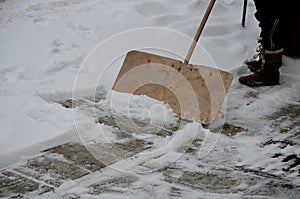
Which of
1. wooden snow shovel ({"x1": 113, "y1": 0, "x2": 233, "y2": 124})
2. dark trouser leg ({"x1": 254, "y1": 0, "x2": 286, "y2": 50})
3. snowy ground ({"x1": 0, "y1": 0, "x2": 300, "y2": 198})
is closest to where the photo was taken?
snowy ground ({"x1": 0, "y1": 0, "x2": 300, "y2": 198})

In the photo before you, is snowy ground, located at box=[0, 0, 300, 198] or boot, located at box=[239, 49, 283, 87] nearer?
snowy ground, located at box=[0, 0, 300, 198]

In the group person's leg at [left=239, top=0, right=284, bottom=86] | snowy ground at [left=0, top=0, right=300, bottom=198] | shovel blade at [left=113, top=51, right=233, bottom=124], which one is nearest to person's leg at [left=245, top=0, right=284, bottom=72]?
person's leg at [left=239, top=0, right=284, bottom=86]

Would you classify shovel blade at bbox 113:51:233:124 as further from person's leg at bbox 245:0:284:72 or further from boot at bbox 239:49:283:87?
person's leg at bbox 245:0:284:72

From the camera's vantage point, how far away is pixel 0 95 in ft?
14.1

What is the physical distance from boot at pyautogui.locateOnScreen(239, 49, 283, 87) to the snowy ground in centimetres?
8

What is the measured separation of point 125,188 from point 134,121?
90 cm

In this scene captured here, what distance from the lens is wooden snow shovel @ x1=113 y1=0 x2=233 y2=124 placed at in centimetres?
416

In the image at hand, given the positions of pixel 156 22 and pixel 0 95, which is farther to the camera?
pixel 156 22

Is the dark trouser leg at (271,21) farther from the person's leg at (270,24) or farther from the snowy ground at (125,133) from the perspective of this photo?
the snowy ground at (125,133)

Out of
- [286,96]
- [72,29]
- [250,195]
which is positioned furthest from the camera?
[72,29]

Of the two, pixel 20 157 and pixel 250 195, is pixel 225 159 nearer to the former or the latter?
pixel 250 195

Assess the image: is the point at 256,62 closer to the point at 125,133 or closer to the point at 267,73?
the point at 267,73

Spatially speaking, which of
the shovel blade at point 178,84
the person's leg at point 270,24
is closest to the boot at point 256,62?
the person's leg at point 270,24

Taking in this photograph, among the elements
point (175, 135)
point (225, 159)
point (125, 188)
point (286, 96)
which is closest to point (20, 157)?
point (125, 188)
